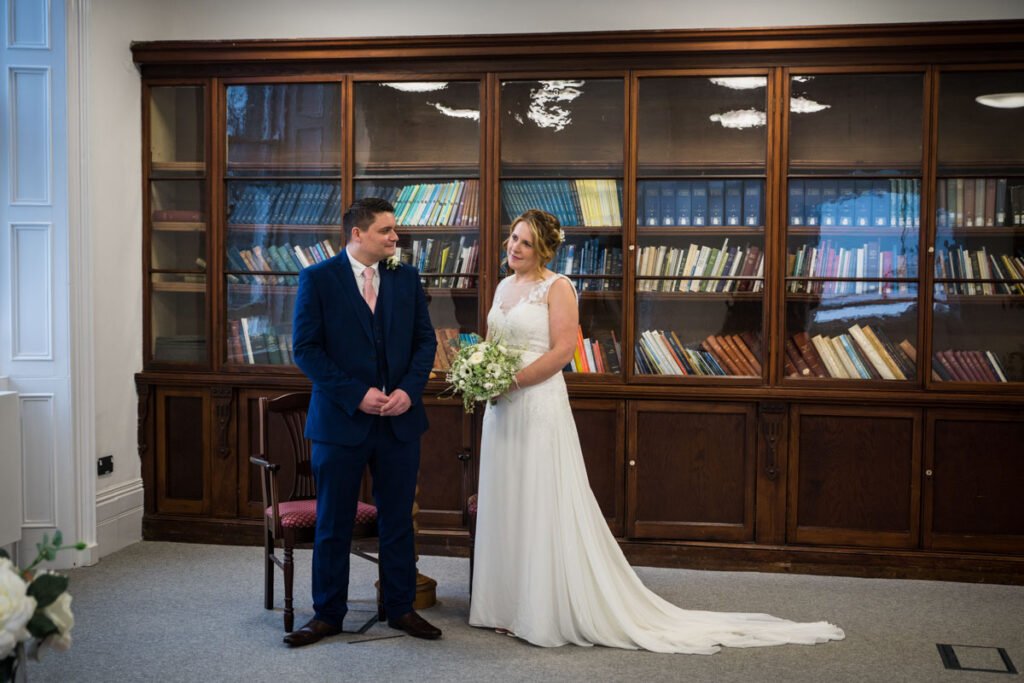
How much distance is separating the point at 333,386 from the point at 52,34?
262 centimetres

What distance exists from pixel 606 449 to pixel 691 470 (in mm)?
459

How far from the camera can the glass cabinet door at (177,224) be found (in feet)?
19.4

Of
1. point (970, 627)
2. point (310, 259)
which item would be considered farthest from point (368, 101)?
point (970, 627)

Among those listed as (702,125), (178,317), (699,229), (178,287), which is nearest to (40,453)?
(178,317)

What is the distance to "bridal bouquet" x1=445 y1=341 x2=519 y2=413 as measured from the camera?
4184 mm

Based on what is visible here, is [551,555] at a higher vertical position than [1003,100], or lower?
lower

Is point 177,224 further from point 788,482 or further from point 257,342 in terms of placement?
point 788,482

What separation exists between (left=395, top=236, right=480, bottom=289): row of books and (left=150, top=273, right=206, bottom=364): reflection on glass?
1243mm

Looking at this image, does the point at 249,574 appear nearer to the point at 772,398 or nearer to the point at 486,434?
the point at 486,434

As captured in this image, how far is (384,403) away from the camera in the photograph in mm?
4090

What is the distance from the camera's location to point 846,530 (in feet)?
17.6

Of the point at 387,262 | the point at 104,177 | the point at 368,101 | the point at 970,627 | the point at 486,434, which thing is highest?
the point at 368,101

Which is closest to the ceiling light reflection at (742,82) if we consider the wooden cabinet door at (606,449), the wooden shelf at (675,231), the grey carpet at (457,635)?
the wooden shelf at (675,231)

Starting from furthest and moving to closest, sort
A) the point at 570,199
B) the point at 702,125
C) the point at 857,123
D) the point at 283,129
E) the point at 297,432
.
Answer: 1. the point at 283,129
2. the point at 570,199
3. the point at 702,125
4. the point at 857,123
5. the point at 297,432
